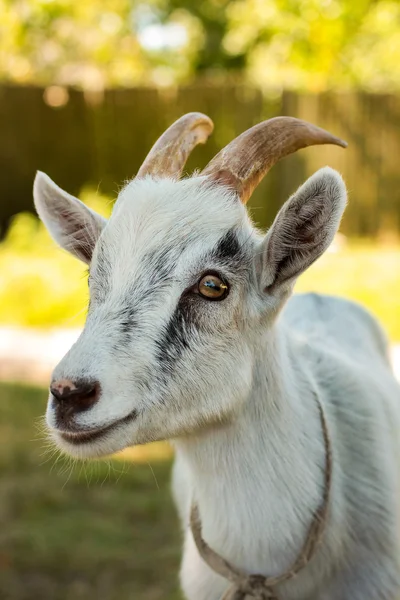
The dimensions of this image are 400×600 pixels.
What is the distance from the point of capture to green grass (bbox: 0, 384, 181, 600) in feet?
13.4

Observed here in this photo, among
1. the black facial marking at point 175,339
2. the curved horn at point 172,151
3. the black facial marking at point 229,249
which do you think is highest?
the curved horn at point 172,151

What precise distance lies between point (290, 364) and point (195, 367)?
0.49 meters

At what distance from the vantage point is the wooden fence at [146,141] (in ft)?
41.4

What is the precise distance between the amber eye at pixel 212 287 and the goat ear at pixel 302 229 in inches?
5.1

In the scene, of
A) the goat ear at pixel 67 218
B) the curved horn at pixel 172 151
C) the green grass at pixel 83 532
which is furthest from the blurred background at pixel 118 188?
the curved horn at pixel 172 151

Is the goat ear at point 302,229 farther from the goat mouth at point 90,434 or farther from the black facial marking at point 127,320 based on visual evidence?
the goat mouth at point 90,434

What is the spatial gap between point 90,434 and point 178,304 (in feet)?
1.46

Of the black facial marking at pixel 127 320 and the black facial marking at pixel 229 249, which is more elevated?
the black facial marking at pixel 229 249

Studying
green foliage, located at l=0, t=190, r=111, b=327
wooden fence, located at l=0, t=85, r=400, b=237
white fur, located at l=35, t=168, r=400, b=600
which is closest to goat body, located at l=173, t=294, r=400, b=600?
white fur, located at l=35, t=168, r=400, b=600

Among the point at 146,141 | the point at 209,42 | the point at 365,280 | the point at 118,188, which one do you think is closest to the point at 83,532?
the point at 118,188

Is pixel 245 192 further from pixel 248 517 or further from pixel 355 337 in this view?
pixel 355 337

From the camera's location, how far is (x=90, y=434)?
2146mm

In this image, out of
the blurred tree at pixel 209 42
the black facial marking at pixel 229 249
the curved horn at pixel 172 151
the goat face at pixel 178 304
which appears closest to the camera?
the goat face at pixel 178 304

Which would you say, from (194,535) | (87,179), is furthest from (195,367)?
(87,179)
